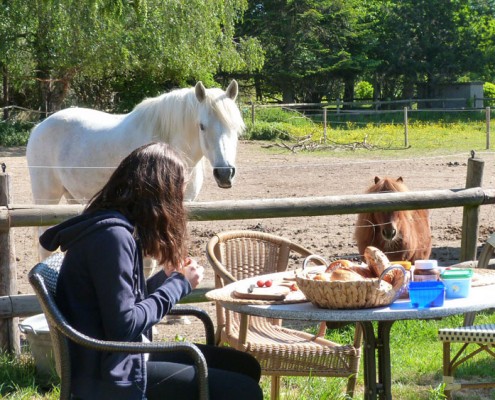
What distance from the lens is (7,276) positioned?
15.7 feet

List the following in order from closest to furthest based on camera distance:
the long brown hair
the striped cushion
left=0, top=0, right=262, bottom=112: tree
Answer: the long brown hair, the striped cushion, left=0, top=0, right=262, bottom=112: tree

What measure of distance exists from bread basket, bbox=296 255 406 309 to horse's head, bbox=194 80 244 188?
3156mm

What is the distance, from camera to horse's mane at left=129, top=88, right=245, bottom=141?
19.4 feet

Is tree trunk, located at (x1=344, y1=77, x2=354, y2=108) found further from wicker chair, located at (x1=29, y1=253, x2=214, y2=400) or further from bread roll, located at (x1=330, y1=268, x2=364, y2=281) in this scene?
wicker chair, located at (x1=29, y1=253, x2=214, y2=400)

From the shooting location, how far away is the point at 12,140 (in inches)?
900

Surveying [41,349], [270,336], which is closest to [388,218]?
[270,336]

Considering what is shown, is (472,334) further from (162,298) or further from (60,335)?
(60,335)

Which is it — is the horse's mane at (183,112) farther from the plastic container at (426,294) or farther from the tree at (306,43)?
the tree at (306,43)

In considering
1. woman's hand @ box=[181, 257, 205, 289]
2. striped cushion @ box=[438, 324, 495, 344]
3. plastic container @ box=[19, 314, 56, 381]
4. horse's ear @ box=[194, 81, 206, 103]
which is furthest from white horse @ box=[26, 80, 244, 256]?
woman's hand @ box=[181, 257, 205, 289]

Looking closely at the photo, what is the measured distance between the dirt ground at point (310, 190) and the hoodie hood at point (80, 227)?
281 cm

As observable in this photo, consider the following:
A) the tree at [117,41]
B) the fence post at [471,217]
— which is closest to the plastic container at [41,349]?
the fence post at [471,217]

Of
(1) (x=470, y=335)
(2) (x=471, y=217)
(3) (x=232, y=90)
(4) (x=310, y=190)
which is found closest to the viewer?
(1) (x=470, y=335)

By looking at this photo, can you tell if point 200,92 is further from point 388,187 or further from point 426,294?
point 426,294

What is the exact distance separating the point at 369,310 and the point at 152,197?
0.84 m
